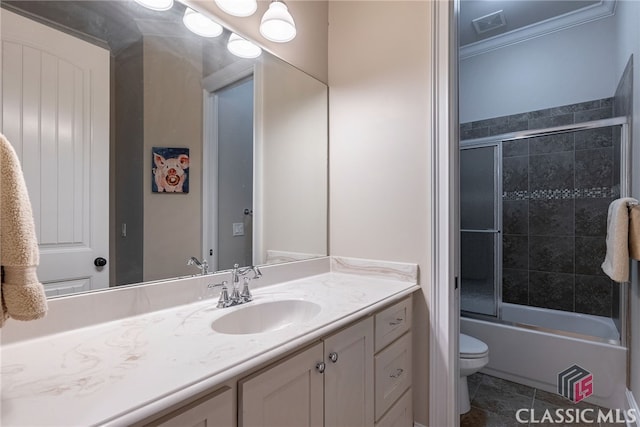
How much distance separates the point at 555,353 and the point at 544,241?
975 mm

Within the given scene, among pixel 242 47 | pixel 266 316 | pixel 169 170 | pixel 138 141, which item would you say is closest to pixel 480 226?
pixel 266 316

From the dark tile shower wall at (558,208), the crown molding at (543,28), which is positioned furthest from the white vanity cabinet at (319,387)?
the crown molding at (543,28)

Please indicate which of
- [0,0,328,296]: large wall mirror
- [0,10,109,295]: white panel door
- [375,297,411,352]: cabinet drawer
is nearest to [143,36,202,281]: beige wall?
[0,0,328,296]: large wall mirror

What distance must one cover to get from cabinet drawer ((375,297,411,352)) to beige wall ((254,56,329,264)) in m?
0.58

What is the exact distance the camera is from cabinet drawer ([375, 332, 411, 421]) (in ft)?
4.00

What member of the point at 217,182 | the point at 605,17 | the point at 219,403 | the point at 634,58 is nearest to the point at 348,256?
the point at 217,182

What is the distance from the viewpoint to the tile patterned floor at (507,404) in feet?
5.49

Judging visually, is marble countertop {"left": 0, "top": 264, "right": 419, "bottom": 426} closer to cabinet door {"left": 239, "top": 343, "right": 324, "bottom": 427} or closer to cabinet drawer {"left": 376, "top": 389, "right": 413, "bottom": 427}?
cabinet door {"left": 239, "top": 343, "right": 324, "bottom": 427}

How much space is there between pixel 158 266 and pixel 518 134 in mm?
2875

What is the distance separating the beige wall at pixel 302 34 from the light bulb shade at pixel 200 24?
0.14 ft

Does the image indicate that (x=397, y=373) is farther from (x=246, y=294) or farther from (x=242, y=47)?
(x=242, y=47)

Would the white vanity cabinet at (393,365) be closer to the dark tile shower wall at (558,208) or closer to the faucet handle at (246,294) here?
the faucet handle at (246,294)

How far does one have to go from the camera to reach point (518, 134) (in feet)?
8.65

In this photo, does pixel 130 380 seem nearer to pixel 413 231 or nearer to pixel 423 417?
pixel 413 231
